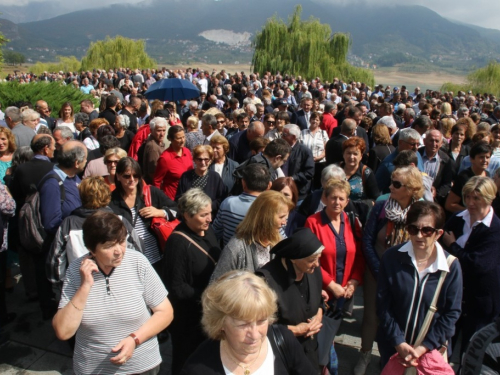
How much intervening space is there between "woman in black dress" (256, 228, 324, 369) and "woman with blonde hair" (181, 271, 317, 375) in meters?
0.46

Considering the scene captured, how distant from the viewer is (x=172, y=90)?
9.83 m

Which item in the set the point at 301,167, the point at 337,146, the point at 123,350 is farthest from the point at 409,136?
the point at 123,350

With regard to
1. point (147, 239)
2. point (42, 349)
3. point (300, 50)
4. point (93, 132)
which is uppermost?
point (300, 50)

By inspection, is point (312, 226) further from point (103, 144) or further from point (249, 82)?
point (249, 82)

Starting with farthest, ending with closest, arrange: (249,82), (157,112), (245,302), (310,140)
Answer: (249,82)
(157,112)
(310,140)
(245,302)

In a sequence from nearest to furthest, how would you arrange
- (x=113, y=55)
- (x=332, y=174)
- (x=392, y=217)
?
(x=392, y=217)
(x=332, y=174)
(x=113, y=55)

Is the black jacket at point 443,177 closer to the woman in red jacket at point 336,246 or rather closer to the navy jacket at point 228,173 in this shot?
the woman in red jacket at point 336,246

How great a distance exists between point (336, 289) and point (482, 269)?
3.65ft

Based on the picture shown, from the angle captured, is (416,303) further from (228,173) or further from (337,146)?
(337,146)

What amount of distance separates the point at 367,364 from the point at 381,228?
1256 mm

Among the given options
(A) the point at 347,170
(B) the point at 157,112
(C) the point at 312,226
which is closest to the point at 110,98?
(B) the point at 157,112

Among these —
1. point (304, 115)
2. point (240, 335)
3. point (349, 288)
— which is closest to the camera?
point (240, 335)

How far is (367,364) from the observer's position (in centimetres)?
388

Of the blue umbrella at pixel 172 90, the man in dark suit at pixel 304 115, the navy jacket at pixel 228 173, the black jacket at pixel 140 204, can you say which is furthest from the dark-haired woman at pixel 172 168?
the blue umbrella at pixel 172 90
